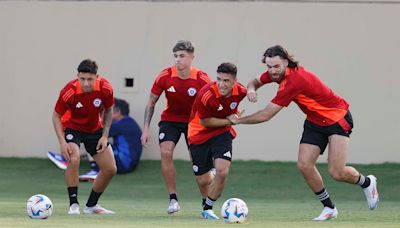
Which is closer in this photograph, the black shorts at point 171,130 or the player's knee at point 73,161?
the player's knee at point 73,161

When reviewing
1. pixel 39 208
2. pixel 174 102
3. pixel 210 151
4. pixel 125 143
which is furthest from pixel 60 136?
pixel 125 143

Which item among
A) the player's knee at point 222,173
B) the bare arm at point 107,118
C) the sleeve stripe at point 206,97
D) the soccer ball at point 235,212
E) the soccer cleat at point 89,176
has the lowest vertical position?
the soccer cleat at point 89,176

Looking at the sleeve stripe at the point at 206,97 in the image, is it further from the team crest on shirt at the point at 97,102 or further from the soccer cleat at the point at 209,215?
the team crest on shirt at the point at 97,102

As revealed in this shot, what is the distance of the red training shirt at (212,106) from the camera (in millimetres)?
12906

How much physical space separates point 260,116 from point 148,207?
3641 millimetres

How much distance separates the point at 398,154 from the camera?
20.3 metres

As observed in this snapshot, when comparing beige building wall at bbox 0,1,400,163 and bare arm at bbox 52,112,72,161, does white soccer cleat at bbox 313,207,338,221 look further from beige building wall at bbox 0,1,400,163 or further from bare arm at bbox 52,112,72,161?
beige building wall at bbox 0,1,400,163

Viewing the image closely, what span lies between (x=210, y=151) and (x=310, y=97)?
153cm

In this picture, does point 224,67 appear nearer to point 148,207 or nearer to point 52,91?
point 148,207

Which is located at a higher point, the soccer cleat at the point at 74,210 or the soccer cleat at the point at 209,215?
the soccer cleat at the point at 209,215

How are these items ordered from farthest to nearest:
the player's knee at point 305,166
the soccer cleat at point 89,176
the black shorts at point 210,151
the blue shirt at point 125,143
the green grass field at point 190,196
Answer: the blue shirt at point 125,143
the soccer cleat at point 89,176
the black shorts at point 210,151
the player's knee at point 305,166
the green grass field at point 190,196

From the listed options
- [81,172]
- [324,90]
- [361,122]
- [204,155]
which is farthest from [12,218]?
[361,122]

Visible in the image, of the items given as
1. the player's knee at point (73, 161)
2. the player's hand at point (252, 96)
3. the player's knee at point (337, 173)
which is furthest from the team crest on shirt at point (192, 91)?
the player's knee at point (337, 173)

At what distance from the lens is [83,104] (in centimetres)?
1365
